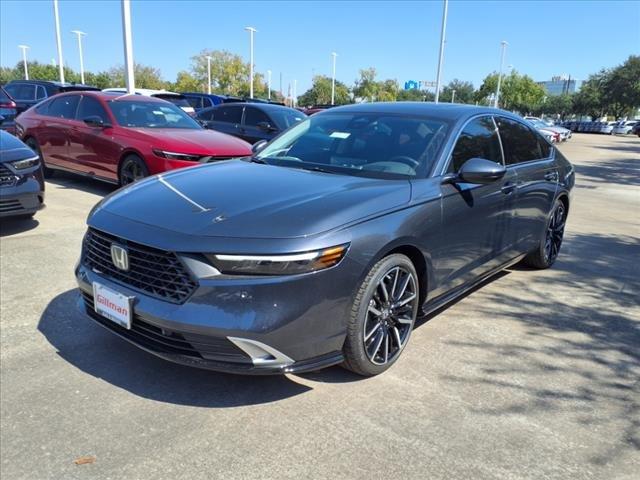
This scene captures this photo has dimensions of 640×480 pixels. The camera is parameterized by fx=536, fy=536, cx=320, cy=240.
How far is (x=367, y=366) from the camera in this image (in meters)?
3.12

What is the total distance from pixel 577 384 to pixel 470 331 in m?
0.86

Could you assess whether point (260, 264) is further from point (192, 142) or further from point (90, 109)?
point (90, 109)

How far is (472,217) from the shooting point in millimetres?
3863

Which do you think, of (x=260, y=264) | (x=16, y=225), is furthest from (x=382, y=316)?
(x=16, y=225)

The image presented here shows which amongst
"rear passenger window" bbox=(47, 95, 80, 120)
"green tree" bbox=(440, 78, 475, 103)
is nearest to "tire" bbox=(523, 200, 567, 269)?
"rear passenger window" bbox=(47, 95, 80, 120)

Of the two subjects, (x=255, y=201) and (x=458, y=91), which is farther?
(x=458, y=91)

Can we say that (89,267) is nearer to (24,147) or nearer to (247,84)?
(24,147)

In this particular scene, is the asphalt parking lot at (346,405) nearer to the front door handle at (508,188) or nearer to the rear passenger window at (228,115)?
the front door handle at (508,188)

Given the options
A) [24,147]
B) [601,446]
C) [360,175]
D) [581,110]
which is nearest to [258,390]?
[360,175]

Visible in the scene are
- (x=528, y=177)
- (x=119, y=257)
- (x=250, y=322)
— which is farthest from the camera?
(x=528, y=177)

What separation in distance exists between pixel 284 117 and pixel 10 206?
677cm

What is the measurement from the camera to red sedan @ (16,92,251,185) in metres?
7.48

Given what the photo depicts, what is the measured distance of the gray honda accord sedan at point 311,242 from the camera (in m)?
2.61

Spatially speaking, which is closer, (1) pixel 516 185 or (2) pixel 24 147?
(1) pixel 516 185
